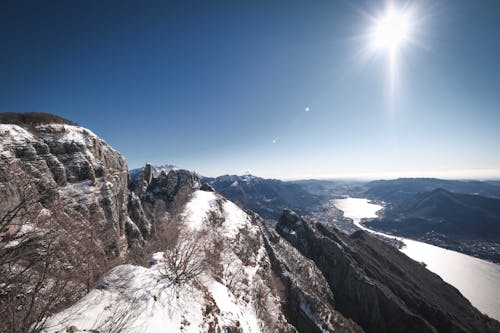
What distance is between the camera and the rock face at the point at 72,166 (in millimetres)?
21953

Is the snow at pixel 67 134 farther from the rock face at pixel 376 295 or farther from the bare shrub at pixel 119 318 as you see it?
the rock face at pixel 376 295

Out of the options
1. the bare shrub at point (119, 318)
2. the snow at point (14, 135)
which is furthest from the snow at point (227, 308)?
the snow at point (14, 135)

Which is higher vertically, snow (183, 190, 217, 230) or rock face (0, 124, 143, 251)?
rock face (0, 124, 143, 251)

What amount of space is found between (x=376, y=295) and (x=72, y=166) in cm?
9571

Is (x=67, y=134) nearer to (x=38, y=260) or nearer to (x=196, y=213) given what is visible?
(x=196, y=213)

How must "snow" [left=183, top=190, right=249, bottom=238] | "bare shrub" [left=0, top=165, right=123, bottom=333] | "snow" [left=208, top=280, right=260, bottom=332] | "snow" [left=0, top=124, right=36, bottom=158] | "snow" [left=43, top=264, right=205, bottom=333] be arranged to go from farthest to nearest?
"snow" [left=183, top=190, right=249, bottom=238]
"snow" [left=0, top=124, right=36, bottom=158]
"snow" [left=208, top=280, right=260, bottom=332]
"snow" [left=43, top=264, right=205, bottom=333]
"bare shrub" [left=0, top=165, right=123, bottom=333]

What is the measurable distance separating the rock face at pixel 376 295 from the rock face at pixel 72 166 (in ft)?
247

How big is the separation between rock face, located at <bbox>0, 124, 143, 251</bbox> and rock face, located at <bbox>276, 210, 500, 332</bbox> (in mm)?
75238

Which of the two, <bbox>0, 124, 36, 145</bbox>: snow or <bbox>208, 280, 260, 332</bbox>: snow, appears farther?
<bbox>0, 124, 36, 145</bbox>: snow

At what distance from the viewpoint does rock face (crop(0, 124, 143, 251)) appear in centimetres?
2195

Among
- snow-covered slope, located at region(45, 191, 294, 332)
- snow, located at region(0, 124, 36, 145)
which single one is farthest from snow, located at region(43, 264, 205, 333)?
snow, located at region(0, 124, 36, 145)

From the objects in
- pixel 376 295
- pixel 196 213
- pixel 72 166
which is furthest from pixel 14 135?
pixel 376 295

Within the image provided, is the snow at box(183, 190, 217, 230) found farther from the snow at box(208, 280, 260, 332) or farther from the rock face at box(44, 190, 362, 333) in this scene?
the snow at box(208, 280, 260, 332)

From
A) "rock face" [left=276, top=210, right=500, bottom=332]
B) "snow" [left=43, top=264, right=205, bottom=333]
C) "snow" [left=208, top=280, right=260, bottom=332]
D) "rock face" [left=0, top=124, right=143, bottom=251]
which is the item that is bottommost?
"rock face" [left=276, top=210, right=500, bottom=332]
